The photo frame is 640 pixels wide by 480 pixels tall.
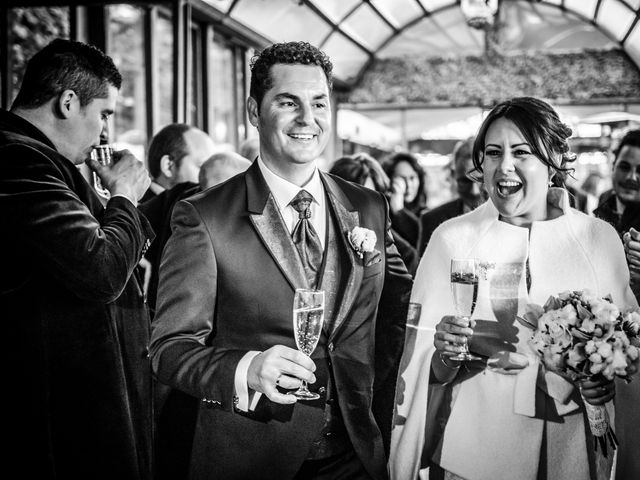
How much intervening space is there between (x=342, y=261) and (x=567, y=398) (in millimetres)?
905

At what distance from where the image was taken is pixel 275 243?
2139 millimetres

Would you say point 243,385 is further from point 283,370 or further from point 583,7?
point 583,7

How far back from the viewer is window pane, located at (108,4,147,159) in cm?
688

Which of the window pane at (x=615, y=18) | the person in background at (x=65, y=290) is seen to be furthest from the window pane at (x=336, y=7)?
the person in background at (x=65, y=290)

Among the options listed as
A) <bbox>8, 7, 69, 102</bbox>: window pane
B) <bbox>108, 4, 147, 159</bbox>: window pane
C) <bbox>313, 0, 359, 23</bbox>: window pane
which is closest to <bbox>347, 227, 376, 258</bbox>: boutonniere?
<bbox>8, 7, 69, 102</bbox>: window pane

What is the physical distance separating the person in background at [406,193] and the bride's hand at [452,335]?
2940 mm

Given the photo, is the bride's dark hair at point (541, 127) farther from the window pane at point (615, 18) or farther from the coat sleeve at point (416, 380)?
the window pane at point (615, 18)

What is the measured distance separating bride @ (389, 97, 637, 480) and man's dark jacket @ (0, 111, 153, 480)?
1.01 metres

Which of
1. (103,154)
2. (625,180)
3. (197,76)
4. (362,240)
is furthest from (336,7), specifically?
(362,240)

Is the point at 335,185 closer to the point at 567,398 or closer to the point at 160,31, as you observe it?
the point at 567,398

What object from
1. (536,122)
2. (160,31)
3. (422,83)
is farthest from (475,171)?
(422,83)

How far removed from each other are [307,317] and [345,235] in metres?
0.45

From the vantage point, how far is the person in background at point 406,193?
5.39m

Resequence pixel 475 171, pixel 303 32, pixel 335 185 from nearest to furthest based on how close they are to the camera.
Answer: pixel 335 185, pixel 475 171, pixel 303 32
